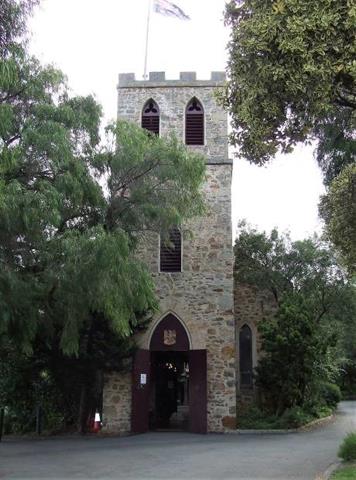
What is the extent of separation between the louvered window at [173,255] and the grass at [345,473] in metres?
10.9

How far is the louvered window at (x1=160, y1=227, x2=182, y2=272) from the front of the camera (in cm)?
1984

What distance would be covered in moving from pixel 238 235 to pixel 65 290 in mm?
13955

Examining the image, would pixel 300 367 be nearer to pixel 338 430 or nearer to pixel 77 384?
pixel 338 430

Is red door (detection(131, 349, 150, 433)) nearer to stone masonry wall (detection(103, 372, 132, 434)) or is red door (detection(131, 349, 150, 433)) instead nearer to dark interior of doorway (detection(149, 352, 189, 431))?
stone masonry wall (detection(103, 372, 132, 434))

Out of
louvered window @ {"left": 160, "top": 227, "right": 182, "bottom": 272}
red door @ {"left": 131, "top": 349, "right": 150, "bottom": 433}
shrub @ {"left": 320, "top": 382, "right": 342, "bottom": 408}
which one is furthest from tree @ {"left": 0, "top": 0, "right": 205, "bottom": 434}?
shrub @ {"left": 320, "top": 382, "right": 342, "bottom": 408}

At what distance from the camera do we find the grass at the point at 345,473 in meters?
8.57

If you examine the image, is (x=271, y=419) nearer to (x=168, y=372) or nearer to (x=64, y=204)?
(x=168, y=372)

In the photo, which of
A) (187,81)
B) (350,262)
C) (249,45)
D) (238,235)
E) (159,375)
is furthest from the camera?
(238,235)

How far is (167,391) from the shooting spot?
2444cm

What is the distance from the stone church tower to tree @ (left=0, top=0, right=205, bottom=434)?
426cm

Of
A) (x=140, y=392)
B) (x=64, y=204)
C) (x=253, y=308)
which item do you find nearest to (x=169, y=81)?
(x=253, y=308)

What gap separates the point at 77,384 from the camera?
18.7 m

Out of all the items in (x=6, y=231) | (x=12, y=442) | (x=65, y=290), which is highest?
(x=6, y=231)

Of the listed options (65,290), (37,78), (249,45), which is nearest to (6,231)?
(65,290)
